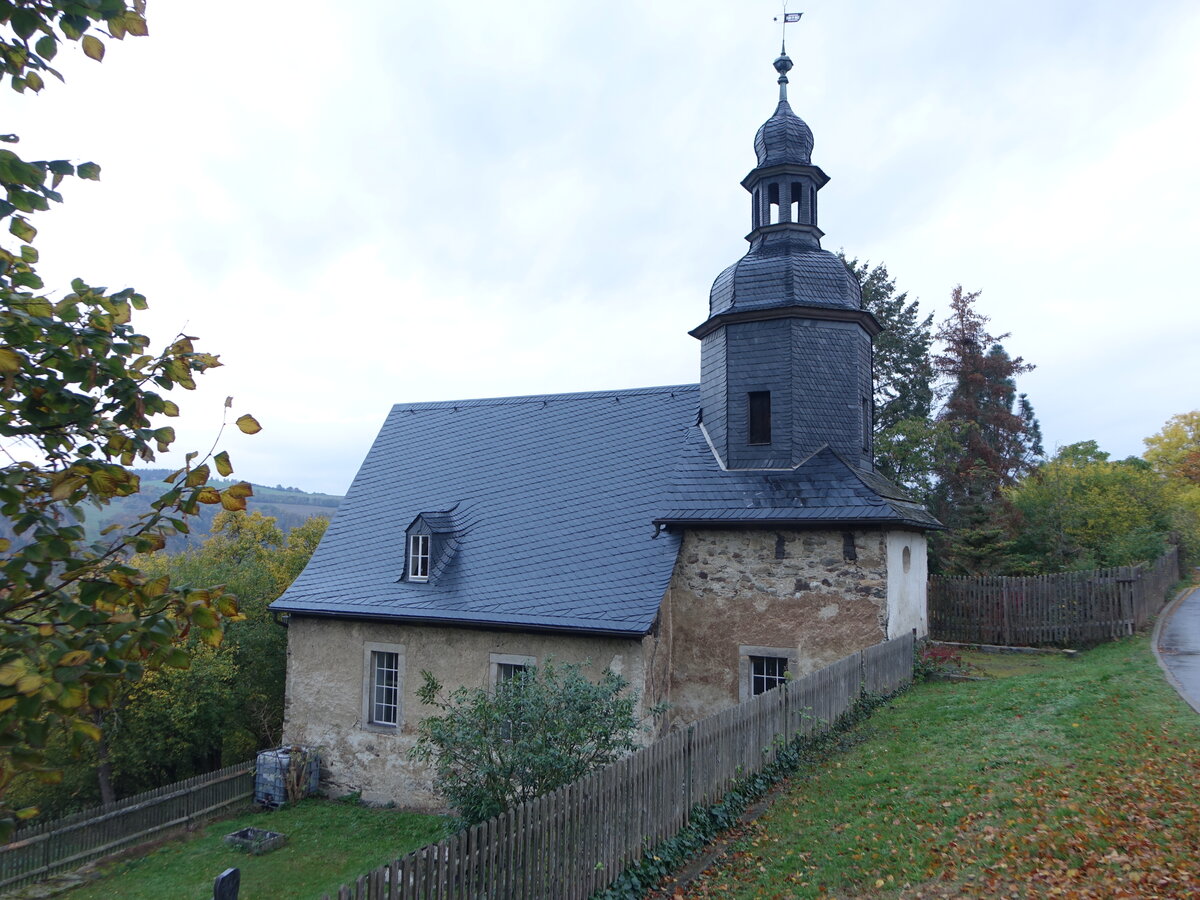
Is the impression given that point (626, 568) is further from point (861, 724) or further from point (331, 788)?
point (331, 788)

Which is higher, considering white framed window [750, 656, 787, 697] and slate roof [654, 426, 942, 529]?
slate roof [654, 426, 942, 529]

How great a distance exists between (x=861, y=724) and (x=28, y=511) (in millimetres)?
11022

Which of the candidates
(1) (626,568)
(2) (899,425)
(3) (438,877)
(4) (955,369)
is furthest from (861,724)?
(4) (955,369)

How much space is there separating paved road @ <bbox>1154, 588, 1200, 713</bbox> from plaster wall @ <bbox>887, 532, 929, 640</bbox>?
4.01m

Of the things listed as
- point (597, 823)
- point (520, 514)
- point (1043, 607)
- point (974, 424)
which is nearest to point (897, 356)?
point (974, 424)

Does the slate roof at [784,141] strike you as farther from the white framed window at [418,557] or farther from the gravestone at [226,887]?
the gravestone at [226,887]

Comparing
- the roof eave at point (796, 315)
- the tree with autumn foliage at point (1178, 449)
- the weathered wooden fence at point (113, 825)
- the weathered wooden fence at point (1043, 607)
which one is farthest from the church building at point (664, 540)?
the tree with autumn foliage at point (1178, 449)

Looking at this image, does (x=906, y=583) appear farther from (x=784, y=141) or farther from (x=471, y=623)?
(x=784, y=141)

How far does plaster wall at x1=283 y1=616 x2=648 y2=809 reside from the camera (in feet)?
42.2

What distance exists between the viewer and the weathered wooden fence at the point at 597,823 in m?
5.38

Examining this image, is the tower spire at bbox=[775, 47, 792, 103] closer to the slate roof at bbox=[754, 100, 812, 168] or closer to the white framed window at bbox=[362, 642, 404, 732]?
the slate roof at bbox=[754, 100, 812, 168]

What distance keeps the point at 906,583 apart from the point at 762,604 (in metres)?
3.48

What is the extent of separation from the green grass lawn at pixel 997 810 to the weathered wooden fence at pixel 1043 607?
250 inches

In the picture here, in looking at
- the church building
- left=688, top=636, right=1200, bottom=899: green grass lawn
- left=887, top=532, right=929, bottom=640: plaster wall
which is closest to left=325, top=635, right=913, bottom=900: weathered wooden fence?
left=688, top=636, right=1200, bottom=899: green grass lawn
